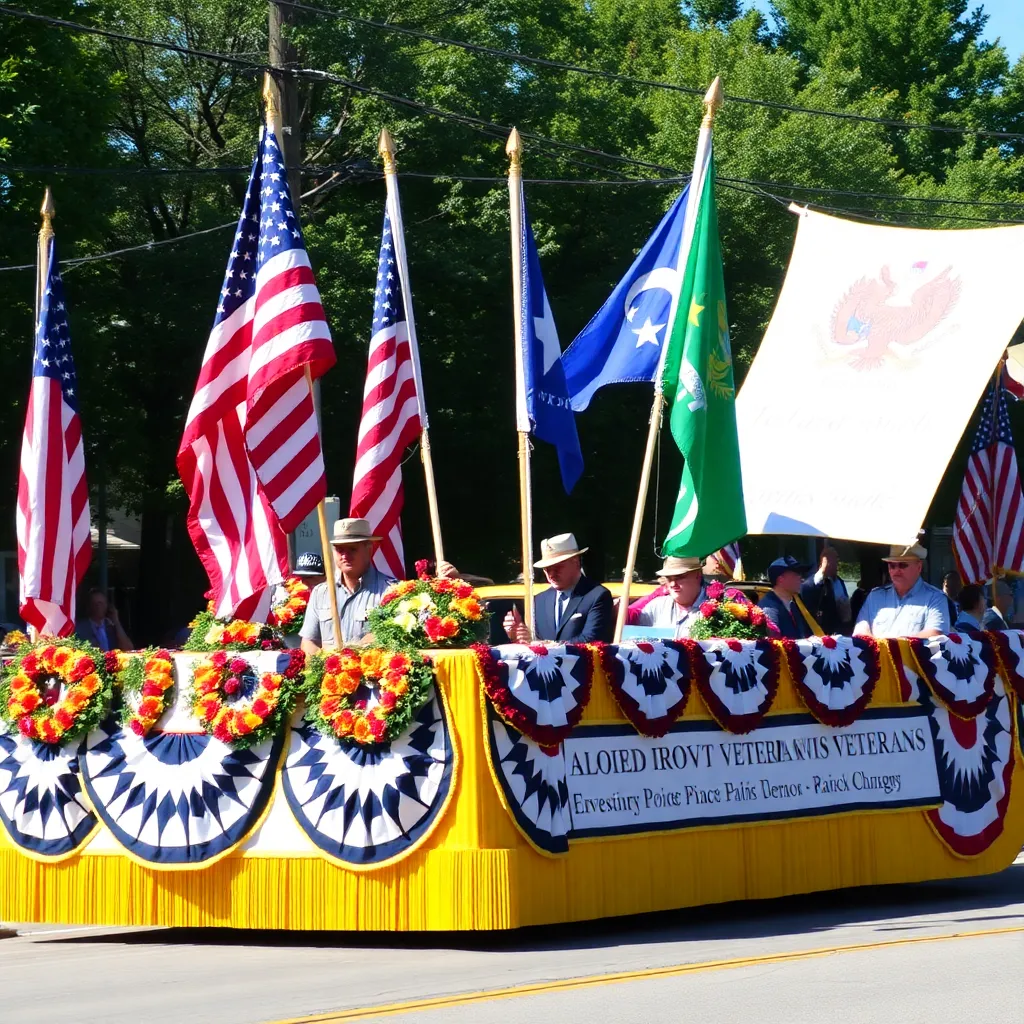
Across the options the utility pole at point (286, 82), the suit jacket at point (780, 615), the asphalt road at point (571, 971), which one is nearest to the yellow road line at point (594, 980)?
the asphalt road at point (571, 971)

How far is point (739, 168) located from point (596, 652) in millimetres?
A: 28488

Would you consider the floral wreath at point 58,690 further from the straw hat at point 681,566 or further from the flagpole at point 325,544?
the straw hat at point 681,566

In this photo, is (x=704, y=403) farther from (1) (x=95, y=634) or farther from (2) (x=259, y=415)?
(1) (x=95, y=634)

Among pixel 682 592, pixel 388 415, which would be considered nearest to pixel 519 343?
pixel 388 415

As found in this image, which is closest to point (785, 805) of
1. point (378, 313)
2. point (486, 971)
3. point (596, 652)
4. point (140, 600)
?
point (596, 652)

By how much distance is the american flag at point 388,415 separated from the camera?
38.1ft

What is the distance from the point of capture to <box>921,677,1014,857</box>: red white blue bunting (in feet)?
34.6

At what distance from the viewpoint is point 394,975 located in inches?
309

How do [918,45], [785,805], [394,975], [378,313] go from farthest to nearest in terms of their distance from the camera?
[918,45]
[378,313]
[785,805]
[394,975]

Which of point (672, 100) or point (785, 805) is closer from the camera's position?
point (785, 805)

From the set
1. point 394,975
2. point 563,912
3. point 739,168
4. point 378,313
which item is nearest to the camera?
point 394,975

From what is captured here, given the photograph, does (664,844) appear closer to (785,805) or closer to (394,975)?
(785,805)

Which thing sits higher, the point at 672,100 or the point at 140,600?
the point at 672,100

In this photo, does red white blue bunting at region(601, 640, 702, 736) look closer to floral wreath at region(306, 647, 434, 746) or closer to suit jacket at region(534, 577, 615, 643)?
suit jacket at region(534, 577, 615, 643)
